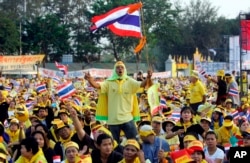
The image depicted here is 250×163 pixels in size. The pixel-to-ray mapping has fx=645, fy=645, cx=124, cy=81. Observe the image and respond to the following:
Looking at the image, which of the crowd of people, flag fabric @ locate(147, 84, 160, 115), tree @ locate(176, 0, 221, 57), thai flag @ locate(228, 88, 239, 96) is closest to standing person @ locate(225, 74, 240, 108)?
thai flag @ locate(228, 88, 239, 96)

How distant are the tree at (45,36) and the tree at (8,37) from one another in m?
2.40

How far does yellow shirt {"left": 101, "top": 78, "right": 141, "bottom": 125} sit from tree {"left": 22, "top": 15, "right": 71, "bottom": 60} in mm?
49559

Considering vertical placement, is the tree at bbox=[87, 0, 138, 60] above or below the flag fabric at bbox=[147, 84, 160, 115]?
above

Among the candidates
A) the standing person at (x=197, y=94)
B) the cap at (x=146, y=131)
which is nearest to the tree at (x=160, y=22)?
the standing person at (x=197, y=94)

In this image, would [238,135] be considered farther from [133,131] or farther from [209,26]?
[209,26]

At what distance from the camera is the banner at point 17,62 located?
4131cm

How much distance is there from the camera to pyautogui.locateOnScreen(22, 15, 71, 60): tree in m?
58.6

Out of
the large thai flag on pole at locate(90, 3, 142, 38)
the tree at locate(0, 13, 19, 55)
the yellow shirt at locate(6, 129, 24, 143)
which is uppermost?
the tree at locate(0, 13, 19, 55)

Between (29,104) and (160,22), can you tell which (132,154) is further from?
(160,22)

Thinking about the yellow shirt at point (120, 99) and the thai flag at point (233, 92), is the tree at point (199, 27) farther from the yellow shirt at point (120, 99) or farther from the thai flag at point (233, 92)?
the yellow shirt at point (120, 99)

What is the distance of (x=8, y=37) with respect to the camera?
56.0 m

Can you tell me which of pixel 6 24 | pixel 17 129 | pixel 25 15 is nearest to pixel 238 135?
pixel 17 129

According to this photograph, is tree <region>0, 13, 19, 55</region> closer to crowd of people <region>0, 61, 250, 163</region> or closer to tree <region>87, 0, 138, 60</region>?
tree <region>87, 0, 138, 60</region>

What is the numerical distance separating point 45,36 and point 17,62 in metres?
17.1
